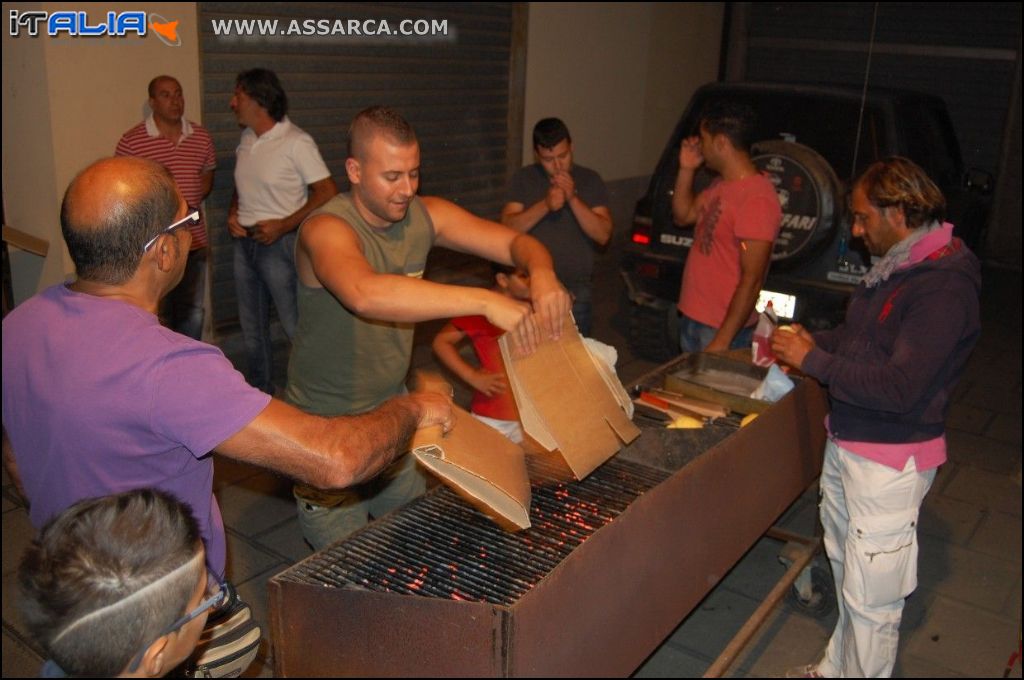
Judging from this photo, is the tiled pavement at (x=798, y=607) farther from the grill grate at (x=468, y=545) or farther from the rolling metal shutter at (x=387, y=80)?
the rolling metal shutter at (x=387, y=80)

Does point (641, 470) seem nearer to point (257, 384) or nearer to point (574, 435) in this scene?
point (574, 435)

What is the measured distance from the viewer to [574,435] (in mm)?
2914

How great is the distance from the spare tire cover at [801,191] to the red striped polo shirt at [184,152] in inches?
139

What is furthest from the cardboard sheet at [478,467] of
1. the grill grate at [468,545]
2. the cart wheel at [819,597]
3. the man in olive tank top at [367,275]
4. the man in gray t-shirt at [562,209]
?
the man in gray t-shirt at [562,209]

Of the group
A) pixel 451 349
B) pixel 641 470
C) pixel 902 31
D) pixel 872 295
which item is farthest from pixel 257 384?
pixel 902 31

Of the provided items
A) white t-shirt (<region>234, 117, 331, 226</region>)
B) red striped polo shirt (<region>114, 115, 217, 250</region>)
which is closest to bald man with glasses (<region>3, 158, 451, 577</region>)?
red striped polo shirt (<region>114, 115, 217, 250</region>)

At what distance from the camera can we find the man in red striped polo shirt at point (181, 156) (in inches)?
229

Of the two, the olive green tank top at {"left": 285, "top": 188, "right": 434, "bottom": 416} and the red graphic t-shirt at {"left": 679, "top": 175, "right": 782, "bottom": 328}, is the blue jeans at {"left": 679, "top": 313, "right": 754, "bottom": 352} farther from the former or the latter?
the olive green tank top at {"left": 285, "top": 188, "right": 434, "bottom": 416}

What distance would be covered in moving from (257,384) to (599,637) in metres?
4.37

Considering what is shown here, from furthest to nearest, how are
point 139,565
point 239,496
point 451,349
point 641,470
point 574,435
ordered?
point 239,496 → point 451,349 → point 641,470 → point 574,435 → point 139,565

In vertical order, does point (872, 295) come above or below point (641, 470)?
above

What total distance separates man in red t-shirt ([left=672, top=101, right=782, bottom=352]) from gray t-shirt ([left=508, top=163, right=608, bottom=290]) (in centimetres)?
67

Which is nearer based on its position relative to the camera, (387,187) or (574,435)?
(574,435)

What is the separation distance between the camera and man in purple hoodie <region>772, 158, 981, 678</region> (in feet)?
10.2
